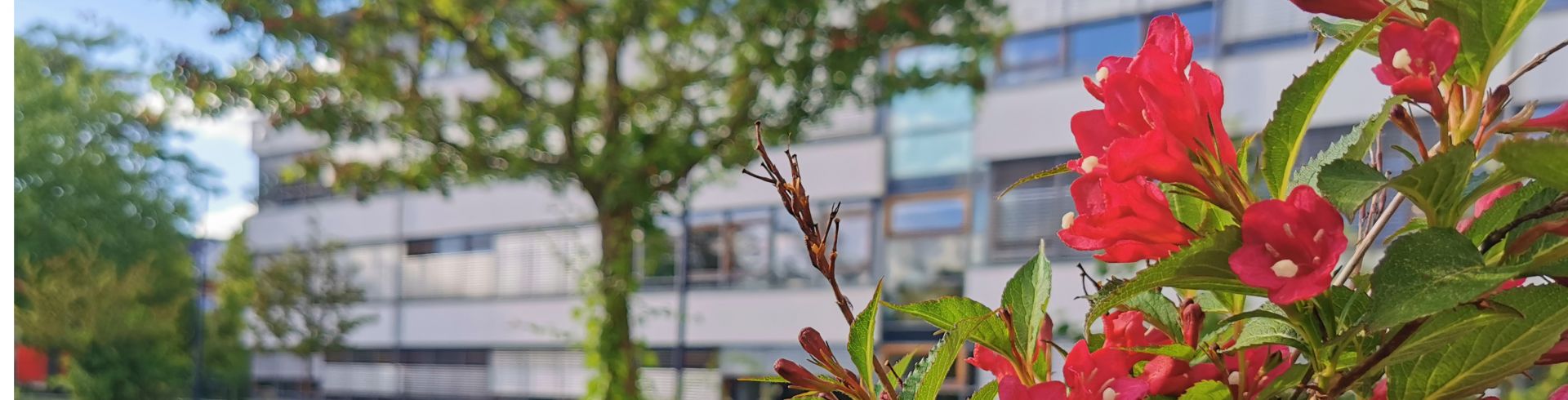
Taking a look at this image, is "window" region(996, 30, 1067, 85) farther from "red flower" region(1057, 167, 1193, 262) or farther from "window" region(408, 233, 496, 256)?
"red flower" region(1057, 167, 1193, 262)

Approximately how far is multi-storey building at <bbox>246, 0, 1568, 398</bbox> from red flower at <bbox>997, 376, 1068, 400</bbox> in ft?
9.56

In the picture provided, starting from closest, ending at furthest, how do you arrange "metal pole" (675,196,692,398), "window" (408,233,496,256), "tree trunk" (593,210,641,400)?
"tree trunk" (593,210,641,400), "metal pole" (675,196,692,398), "window" (408,233,496,256)

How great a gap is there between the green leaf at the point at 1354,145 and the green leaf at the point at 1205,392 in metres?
0.05

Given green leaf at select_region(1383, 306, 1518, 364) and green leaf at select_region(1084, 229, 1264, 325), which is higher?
green leaf at select_region(1084, 229, 1264, 325)

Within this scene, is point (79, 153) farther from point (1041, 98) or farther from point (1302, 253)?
point (1302, 253)

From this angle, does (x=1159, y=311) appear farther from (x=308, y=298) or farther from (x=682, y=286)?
(x=308, y=298)

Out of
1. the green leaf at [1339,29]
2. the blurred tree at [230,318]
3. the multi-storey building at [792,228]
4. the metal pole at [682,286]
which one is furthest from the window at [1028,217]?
the blurred tree at [230,318]

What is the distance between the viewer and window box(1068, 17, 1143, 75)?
494 centimetres

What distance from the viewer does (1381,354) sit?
26cm

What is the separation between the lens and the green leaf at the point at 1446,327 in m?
0.25

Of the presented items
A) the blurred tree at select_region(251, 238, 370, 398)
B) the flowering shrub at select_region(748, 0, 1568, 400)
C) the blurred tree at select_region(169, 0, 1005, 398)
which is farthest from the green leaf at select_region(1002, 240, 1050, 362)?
the blurred tree at select_region(251, 238, 370, 398)

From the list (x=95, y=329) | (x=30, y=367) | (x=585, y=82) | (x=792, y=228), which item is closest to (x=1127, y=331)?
(x=585, y=82)

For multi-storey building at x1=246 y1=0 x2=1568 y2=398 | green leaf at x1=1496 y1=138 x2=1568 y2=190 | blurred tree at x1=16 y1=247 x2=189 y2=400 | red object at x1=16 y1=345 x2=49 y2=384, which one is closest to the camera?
green leaf at x1=1496 y1=138 x2=1568 y2=190

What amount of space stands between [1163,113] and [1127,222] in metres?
0.03
